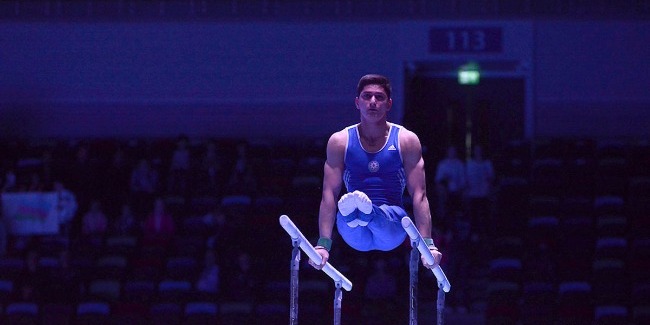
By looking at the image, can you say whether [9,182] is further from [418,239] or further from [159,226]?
[418,239]

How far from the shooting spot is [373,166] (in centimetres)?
782

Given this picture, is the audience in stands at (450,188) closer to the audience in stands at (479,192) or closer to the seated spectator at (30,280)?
the audience in stands at (479,192)

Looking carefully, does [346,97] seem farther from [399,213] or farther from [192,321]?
[399,213]

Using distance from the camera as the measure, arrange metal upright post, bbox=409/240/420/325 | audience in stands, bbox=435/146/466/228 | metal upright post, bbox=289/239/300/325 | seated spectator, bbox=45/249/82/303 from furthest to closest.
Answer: audience in stands, bbox=435/146/466/228, seated spectator, bbox=45/249/82/303, metal upright post, bbox=409/240/420/325, metal upright post, bbox=289/239/300/325

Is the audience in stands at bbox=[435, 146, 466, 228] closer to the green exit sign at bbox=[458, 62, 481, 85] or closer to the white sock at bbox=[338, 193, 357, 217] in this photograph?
the green exit sign at bbox=[458, 62, 481, 85]

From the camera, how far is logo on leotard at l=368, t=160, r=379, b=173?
25.6 feet

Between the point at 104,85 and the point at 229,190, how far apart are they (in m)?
4.58

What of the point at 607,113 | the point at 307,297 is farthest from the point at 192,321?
the point at 607,113

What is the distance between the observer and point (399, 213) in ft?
25.0

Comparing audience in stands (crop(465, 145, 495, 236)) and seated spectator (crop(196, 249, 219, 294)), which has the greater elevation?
audience in stands (crop(465, 145, 495, 236))

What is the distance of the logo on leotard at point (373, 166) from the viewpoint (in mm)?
7816

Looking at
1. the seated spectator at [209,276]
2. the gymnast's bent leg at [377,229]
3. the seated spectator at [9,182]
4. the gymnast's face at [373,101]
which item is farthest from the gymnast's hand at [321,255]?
the seated spectator at [9,182]

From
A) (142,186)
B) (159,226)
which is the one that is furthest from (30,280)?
(142,186)

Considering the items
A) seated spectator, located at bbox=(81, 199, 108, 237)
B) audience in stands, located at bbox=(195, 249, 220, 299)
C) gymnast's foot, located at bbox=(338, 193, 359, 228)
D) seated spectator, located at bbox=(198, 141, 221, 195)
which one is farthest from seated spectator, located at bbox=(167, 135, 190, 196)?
gymnast's foot, located at bbox=(338, 193, 359, 228)
